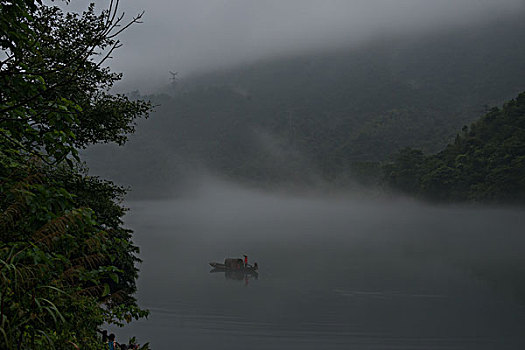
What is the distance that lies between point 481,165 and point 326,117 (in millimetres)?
81012

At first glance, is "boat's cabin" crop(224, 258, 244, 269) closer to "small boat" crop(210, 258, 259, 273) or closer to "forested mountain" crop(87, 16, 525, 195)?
"small boat" crop(210, 258, 259, 273)

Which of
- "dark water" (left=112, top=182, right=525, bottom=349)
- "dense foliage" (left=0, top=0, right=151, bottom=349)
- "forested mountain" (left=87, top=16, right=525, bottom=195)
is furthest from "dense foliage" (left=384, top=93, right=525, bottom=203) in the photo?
"dense foliage" (left=0, top=0, right=151, bottom=349)

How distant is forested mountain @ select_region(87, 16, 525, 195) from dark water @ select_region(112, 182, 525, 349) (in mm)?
36496

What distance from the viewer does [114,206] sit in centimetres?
897

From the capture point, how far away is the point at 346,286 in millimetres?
24594

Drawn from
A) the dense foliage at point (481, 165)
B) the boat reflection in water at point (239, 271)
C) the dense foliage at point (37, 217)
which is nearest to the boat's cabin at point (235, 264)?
the boat reflection in water at point (239, 271)

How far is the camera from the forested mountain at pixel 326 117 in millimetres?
103812

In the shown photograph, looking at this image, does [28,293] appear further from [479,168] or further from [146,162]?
[146,162]

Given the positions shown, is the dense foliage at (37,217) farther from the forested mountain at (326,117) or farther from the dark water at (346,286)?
the forested mountain at (326,117)

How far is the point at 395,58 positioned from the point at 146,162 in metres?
A: 113

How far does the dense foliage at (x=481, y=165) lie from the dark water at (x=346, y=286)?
8.02ft

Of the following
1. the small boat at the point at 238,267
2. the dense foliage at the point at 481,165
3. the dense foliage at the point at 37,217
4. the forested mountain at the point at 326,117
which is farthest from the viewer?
the forested mountain at the point at 326,117

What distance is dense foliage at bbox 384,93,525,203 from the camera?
150 feet

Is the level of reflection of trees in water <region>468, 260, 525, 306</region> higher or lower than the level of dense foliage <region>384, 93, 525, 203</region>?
lower
